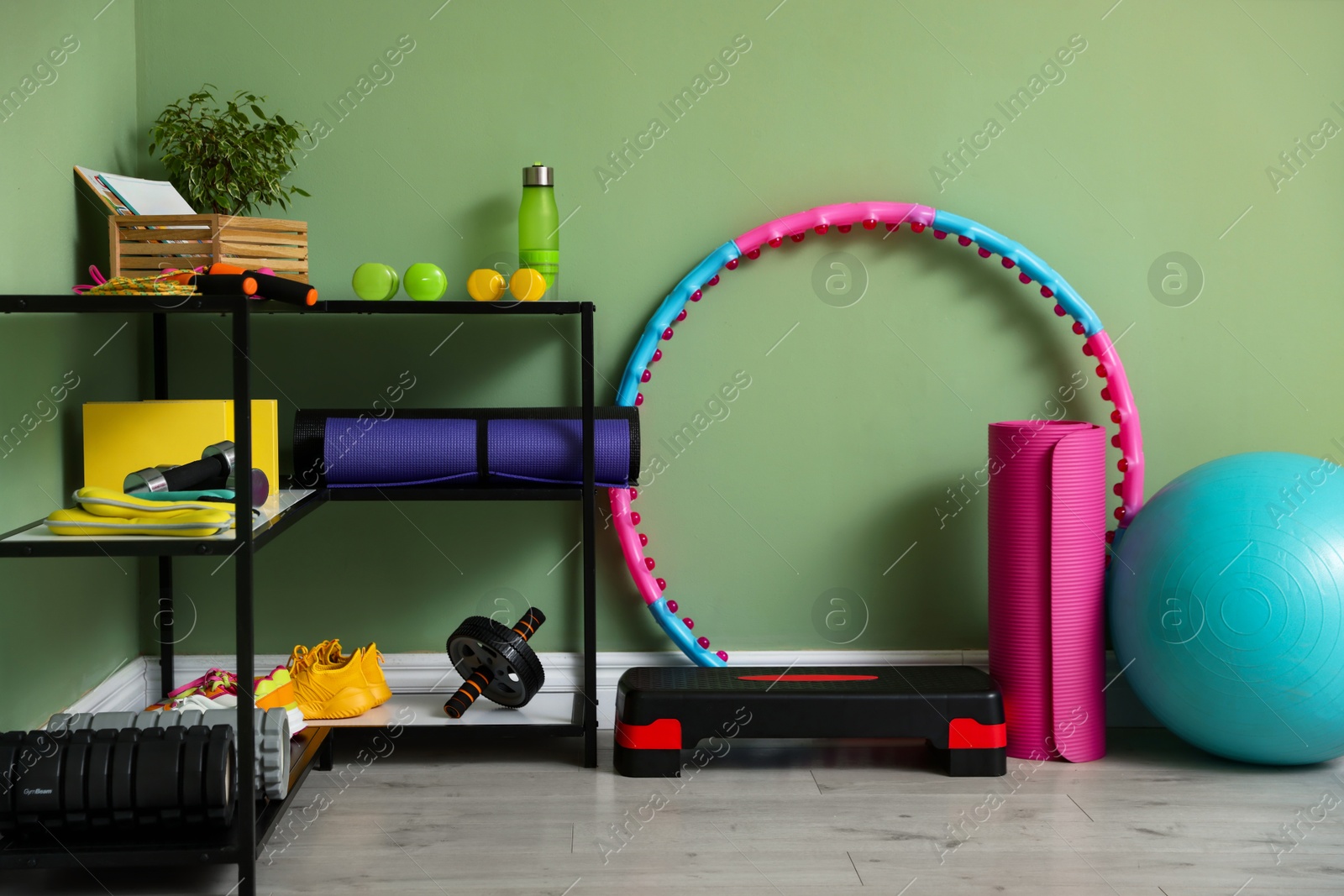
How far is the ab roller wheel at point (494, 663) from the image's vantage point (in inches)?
90.7

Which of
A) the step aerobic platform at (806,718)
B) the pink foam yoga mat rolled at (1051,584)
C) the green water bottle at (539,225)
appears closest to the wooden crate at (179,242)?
the green water bottle at (539,225)

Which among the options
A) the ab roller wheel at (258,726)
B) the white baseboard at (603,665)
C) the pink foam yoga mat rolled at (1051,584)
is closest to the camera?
the ab roller wheel at (258,726)

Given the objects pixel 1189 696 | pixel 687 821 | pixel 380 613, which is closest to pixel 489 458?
pixel 380 613

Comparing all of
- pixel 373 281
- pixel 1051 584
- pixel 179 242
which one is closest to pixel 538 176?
pixel 373 281

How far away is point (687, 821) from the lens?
207 centimetres

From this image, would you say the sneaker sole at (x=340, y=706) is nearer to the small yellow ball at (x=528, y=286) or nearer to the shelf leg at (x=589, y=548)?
the shelf leg at (x=589, y=548)

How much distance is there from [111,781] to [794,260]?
5.91ft

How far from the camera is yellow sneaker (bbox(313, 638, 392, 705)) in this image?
2.38 meters

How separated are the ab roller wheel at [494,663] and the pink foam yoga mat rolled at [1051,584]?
1056mm

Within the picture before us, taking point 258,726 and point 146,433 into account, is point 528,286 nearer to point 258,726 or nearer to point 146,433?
point 146,433

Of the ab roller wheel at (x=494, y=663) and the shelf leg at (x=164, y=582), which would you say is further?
the shelf leg at (x=164, y=582)

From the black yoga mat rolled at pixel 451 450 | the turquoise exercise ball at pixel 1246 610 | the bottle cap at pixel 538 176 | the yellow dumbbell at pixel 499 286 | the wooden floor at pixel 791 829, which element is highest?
the bottle cap at pixel 538 176

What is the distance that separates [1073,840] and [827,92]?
5.70ft

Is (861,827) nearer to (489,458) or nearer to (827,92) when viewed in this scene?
(489,458)
